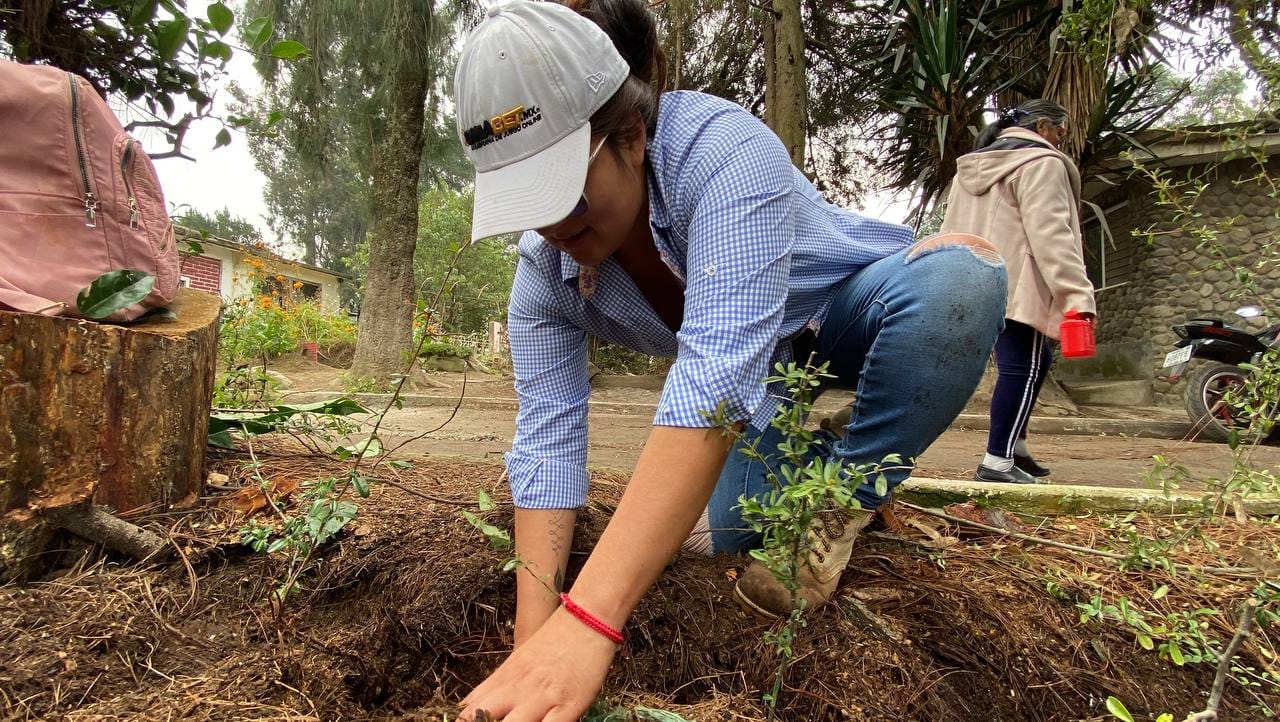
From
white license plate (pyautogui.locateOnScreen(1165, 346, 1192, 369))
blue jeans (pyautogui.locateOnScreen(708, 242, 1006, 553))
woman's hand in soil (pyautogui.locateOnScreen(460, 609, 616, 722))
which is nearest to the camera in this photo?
woman's hand in soil (pyautogui.locateOnScreen(460, 609, 616, 722))

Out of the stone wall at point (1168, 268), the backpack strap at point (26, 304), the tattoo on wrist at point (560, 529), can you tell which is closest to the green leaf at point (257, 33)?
the backpack strap at point (26, 304)

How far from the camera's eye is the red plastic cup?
2.48 metres

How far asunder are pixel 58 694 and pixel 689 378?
103cm

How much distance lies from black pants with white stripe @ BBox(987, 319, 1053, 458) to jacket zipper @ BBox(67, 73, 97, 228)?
3.08m

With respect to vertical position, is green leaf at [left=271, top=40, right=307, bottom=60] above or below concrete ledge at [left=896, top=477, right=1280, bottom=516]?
above

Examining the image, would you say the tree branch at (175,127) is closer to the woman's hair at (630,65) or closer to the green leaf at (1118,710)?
the woman's hair at (630,65)

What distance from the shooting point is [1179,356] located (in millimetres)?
4836

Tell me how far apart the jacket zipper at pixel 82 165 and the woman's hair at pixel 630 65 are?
1171 mm

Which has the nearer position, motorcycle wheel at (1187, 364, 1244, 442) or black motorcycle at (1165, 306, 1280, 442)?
black motorcycle at (1165, 306, 1280, 442)

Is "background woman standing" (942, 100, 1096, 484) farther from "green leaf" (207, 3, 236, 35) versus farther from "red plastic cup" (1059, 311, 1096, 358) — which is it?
"green leaf" (207, 3, 236, 35)

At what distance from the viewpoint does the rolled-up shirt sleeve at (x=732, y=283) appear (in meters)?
0.96

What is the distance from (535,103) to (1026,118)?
2.93 m

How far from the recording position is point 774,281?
1.06 m

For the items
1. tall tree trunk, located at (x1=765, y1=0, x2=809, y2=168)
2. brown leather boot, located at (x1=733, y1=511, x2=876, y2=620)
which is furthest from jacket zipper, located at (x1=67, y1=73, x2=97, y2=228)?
tall tree trunk, located at (x1=765, y1=0, x2=809, y2=168)
